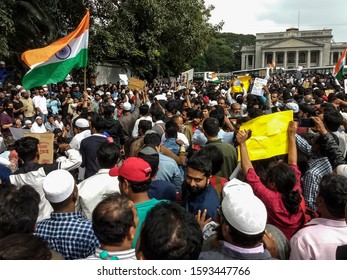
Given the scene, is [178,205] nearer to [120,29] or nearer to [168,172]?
[168,172]

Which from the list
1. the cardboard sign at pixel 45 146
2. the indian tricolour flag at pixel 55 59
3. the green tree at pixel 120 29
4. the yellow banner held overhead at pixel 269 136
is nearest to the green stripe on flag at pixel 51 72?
the indian tricolour flag at pixel 55 59

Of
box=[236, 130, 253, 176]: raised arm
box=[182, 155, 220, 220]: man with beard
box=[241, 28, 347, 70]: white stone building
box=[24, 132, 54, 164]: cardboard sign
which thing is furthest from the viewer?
box=[241, 28, 347, 70]: white stone building

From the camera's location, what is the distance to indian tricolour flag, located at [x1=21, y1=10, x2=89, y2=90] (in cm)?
668

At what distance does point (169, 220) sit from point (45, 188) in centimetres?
118

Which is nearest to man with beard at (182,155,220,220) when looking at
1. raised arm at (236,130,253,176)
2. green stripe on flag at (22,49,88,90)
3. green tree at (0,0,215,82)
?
raised arm at (236,130,253,176)

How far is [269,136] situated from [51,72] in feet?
15.2

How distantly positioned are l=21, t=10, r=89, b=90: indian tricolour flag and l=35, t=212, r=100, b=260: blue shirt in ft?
15.2

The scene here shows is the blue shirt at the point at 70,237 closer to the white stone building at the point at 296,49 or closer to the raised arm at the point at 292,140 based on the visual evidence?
the raised arm at the point at 292,140

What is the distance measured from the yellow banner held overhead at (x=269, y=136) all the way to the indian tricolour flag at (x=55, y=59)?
4.13 meters

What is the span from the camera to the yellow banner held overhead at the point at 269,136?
3.59m

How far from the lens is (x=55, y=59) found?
22.6 ft

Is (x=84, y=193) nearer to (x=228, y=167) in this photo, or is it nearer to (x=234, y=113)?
(x=228, y=167)

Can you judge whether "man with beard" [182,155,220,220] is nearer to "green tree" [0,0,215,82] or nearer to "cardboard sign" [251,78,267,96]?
"cardboard sign" [251,78,267,96]

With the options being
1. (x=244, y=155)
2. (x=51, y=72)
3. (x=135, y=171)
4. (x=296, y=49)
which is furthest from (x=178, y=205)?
(x=296, y=49)
